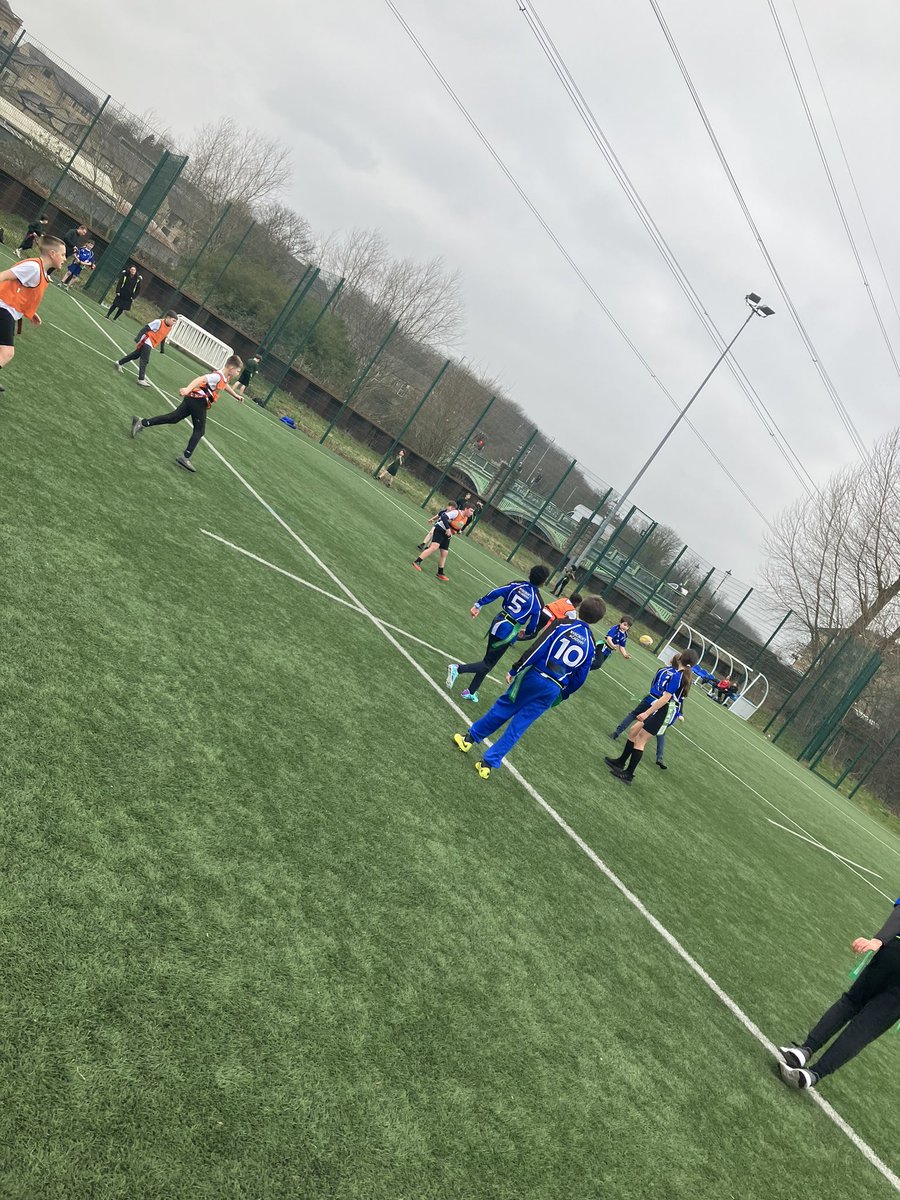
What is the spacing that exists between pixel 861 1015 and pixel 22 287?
10.5m

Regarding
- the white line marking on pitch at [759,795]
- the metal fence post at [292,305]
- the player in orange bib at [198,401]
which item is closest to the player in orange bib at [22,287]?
the player in orange bib at [198,401]

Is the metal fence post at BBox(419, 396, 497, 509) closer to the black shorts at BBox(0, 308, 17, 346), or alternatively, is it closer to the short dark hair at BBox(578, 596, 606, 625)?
the black shorts at BBox(0, 308, 17, 346)

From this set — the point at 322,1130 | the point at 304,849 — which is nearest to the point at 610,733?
the point at 304,849

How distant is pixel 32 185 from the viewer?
28344 mm

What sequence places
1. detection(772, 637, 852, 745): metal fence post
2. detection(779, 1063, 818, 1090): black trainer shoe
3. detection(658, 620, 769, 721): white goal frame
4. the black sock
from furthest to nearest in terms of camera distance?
detection(658, 620, 769, 721): white goal frame
detection(772, 637, 852, 745): metal fence post
the black sock
detection(779, 1063, 818, 1090): black trainer shoe

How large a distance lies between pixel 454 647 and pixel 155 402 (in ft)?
25.6

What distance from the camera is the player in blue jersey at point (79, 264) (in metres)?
24.8

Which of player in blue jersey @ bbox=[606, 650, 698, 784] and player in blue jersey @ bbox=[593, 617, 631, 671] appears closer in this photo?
player in blue jersey @ bbox=[606, 650, 698, 784]

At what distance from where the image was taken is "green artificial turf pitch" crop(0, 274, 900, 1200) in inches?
113

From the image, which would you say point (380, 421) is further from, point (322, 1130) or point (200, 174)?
point (322, 1130)

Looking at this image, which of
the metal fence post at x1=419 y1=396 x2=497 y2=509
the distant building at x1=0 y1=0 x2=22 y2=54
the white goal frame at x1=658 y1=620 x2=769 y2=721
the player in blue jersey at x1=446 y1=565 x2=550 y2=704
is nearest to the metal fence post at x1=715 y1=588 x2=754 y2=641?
the white goal frame at x1=658 y1=620 x2=769 y2=721

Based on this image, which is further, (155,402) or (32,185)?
(32,185)

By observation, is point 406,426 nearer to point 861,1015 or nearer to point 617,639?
point 617,639

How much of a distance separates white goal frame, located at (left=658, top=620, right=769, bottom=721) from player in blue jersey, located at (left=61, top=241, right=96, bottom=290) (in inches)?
1036
